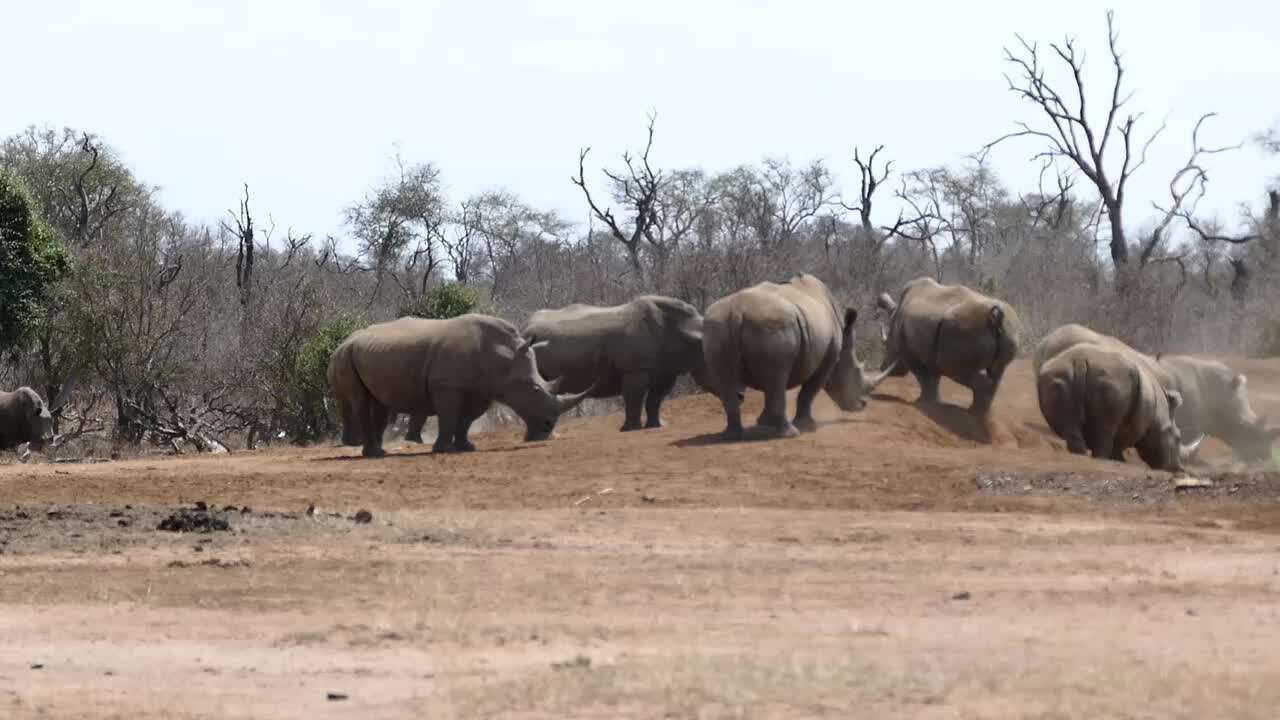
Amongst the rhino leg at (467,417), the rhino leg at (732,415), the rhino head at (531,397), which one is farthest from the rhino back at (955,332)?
the rhino leg at (467,417)

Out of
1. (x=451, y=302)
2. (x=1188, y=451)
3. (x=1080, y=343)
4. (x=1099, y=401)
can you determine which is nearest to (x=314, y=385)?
(x=451, y=302)

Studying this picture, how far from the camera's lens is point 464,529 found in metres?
13.7

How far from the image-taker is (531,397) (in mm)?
23281

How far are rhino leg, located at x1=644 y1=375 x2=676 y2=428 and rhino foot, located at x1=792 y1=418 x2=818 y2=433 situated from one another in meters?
2.76

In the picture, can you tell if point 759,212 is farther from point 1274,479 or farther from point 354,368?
point 1274,479

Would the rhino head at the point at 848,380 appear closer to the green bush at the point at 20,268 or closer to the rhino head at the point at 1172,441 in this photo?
the rhino head at the point at 1172,441

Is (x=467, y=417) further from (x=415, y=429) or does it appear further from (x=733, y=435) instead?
(x=733, y=435)

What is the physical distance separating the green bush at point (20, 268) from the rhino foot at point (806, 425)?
1362cm

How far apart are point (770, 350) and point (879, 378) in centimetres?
369

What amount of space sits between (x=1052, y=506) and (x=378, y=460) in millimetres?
8623

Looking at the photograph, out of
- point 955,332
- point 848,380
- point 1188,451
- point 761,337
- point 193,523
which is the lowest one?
point 193,523

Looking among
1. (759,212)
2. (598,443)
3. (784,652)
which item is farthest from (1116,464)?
(759,212)

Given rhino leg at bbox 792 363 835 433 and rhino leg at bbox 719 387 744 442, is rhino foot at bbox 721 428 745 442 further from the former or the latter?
rhino leg at bbox 792 363 835 433

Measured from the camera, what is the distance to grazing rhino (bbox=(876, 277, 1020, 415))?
23250 millimetres
